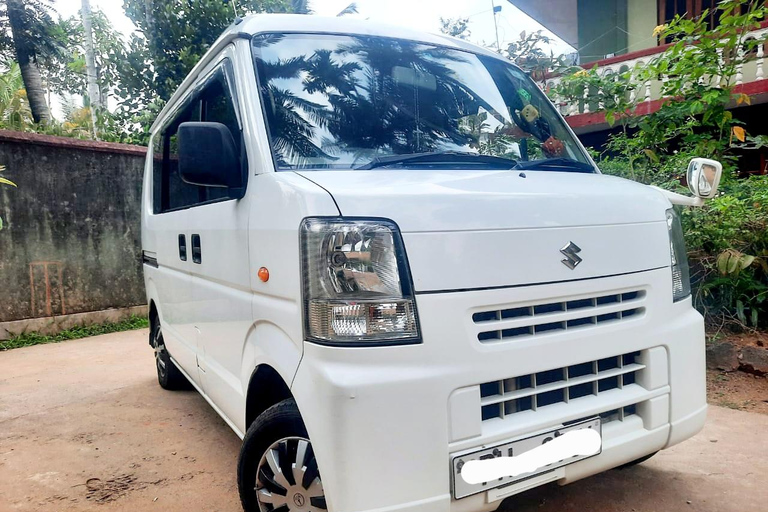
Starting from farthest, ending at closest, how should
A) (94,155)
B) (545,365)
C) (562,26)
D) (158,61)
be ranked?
(562,26) → (158,61) → (94,155) → (545,365)

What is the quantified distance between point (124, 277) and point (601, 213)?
23.1ft

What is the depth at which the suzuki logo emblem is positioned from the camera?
1889 mm

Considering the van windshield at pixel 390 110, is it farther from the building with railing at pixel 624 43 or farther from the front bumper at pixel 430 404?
the building with railing at pixel 624 43

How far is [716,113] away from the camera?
14.6 feet

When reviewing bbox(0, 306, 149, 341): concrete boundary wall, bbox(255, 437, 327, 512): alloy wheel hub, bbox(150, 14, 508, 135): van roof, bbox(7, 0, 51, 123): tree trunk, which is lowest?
bbox(0, 306, 149, 341): concrete boundary wall

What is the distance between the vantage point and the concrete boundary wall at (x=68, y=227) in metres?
6.54

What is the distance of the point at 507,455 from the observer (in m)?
1.73

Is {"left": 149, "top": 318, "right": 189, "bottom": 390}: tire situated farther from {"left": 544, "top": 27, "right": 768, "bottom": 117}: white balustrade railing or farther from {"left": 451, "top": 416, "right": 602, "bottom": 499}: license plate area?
{"left": 544, "top": 27, "right": 768, "bottom": 117}: white balustrade railing

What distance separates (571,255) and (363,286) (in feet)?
2.39

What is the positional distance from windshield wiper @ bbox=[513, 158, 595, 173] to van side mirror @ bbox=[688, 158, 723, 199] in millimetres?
421

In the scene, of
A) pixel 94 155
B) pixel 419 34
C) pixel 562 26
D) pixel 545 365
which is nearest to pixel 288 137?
pixel 419 34

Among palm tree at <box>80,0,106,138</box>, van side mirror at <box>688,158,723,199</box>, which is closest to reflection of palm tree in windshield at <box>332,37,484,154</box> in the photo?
van side mirror at <box>688,158,723,199</box>

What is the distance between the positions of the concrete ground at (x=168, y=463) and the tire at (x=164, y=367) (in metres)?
0.09

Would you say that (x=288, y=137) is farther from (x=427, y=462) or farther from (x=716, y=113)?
(x=716, y=113)
